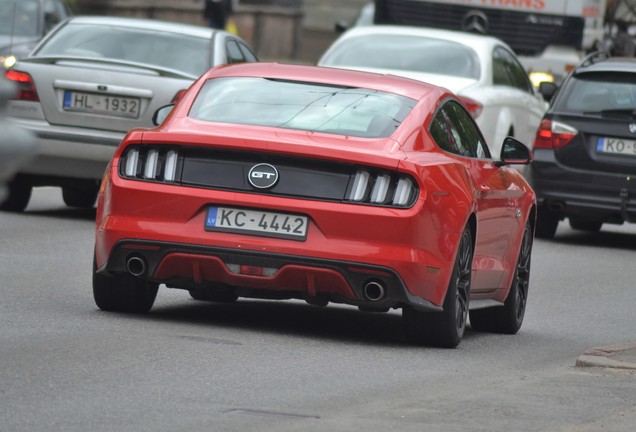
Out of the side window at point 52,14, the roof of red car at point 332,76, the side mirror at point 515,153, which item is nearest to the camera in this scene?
the roof of red car at point 332,76

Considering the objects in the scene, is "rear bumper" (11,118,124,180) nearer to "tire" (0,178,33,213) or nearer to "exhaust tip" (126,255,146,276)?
"tire" (0,178,33,213)

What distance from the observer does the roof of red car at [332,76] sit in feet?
32.9

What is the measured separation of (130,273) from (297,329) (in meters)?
1.05

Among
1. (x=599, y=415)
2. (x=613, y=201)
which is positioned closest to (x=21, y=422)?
(x=599, y=415)

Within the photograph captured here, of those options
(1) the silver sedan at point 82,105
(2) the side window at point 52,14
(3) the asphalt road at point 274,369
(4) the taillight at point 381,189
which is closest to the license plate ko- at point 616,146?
(1) the silver sedan at point 82,105

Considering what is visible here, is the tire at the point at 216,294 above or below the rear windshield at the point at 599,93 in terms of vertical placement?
above

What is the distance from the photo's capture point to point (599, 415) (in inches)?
299

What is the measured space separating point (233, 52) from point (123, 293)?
7.36 meters

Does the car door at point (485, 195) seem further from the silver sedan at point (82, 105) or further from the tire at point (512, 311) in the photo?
the silver sedan at point (82, 105)

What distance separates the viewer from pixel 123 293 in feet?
32.3

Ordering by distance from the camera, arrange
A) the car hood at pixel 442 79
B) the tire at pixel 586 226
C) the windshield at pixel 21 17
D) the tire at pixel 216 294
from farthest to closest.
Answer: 1. the windshield at pixel 21 17
2. the tire at pixel 586 226
3. the car hood at pixel 442 79
4. the tire at pixel 216 294

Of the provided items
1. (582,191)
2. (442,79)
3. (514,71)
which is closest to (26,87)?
(442,79)

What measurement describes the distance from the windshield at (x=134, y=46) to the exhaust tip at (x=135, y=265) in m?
6.60

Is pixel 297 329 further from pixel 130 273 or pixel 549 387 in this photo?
pixel 549 387
